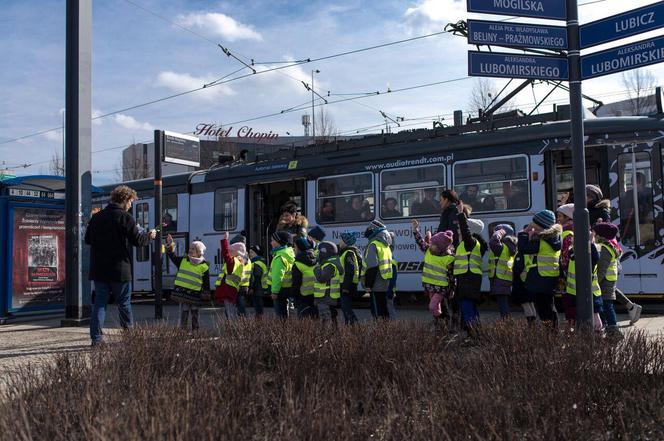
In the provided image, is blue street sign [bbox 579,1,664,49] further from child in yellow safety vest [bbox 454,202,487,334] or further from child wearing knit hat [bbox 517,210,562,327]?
child in yellow safety vest [bbox 454,202,487,334]

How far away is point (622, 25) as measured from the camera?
6.15 metres

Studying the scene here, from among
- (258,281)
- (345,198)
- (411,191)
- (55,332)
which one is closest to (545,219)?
(258,281)

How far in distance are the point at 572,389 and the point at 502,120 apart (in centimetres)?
831

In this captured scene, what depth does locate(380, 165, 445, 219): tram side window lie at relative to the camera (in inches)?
468

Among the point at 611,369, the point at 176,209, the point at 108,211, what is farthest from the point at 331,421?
the point at 176,209

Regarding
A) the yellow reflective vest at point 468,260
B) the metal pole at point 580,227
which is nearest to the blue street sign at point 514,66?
the metal pole at point 580,227

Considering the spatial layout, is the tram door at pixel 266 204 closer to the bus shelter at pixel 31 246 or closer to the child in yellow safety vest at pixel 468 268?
the bus shelter at pixel 31 246

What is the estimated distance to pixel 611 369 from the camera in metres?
4.23

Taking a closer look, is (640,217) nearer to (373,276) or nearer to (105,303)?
(373,276)

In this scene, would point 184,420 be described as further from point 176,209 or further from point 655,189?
point 176,209

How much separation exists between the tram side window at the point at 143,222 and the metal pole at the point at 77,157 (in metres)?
6.08

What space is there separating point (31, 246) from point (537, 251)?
28.1ft

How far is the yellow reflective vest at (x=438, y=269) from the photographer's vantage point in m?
7.73

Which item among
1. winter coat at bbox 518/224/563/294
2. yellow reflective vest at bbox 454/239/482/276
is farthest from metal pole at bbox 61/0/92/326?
winter coat at bbox 518/224/563/294
